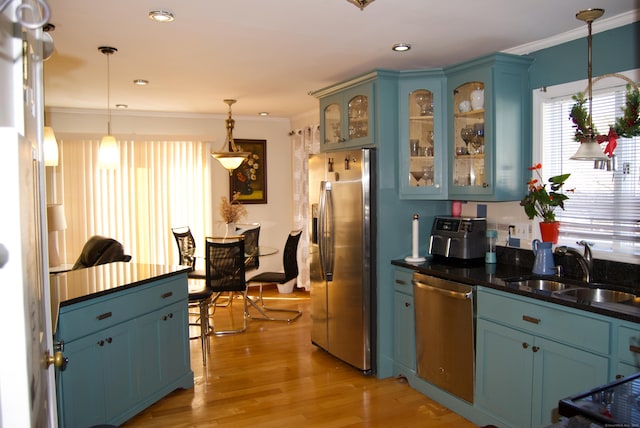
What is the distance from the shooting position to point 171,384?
11.6ft

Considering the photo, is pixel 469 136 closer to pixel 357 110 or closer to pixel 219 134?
pixel 357 110

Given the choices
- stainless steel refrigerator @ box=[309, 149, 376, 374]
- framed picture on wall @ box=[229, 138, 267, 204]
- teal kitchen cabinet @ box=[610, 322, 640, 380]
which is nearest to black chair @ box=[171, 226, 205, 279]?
framed picture on wall @ box=[229, 138, 267, 204]

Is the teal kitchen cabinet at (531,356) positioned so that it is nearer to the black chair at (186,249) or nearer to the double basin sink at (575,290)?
the double basin sink at (575,290)

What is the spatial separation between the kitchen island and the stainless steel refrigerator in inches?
Answer: 47.8

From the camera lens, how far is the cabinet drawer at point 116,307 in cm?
269

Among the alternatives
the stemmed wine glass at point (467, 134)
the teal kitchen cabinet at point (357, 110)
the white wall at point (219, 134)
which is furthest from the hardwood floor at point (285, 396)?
the white wall at point (219, 134)

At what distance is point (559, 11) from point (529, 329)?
1773 mm

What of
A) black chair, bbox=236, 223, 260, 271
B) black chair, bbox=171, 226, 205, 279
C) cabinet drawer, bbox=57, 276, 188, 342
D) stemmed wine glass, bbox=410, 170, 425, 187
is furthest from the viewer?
black chair, bbox=171, 226, 205, 279

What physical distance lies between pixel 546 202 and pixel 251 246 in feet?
12.3

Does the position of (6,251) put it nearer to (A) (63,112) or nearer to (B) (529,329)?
(B) (529,329)

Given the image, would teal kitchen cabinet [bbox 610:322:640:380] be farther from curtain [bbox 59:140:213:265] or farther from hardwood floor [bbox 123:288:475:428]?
curtain [bbox 59:140:213:265]

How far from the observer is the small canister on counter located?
3.69m

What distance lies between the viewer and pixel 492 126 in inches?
134

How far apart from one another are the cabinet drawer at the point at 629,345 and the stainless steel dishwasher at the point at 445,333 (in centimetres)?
93
